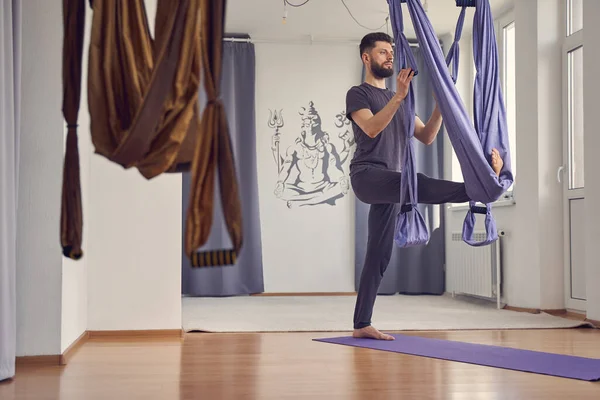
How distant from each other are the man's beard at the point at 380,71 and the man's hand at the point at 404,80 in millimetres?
596

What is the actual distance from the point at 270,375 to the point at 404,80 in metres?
1.23

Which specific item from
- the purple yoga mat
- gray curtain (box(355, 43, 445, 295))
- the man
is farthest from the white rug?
the man

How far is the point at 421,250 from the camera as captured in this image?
7.02 m

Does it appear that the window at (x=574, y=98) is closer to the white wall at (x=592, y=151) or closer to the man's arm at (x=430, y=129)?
the white wall at (x=592, y=151)

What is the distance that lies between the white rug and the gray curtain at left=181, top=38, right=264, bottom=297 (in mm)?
171

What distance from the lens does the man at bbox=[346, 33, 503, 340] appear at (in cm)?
338

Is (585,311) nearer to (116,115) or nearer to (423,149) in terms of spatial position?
(423,149)

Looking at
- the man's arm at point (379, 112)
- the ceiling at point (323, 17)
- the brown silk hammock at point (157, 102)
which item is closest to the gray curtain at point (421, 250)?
the ceiling at point (323, 17)

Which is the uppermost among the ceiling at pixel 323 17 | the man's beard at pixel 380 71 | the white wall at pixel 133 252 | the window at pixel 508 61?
the ceiling at pixel 323 17

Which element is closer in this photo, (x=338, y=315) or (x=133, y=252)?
(x=133, y=252)

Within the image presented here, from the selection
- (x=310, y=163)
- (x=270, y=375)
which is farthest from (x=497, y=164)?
(x=310, y=163)

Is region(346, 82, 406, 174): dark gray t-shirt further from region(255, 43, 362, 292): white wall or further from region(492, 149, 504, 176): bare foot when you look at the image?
region(255, 43, 362, 292): white wall

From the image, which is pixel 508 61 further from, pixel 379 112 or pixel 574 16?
pixel 379 112

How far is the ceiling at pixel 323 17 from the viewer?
6.06 metres
